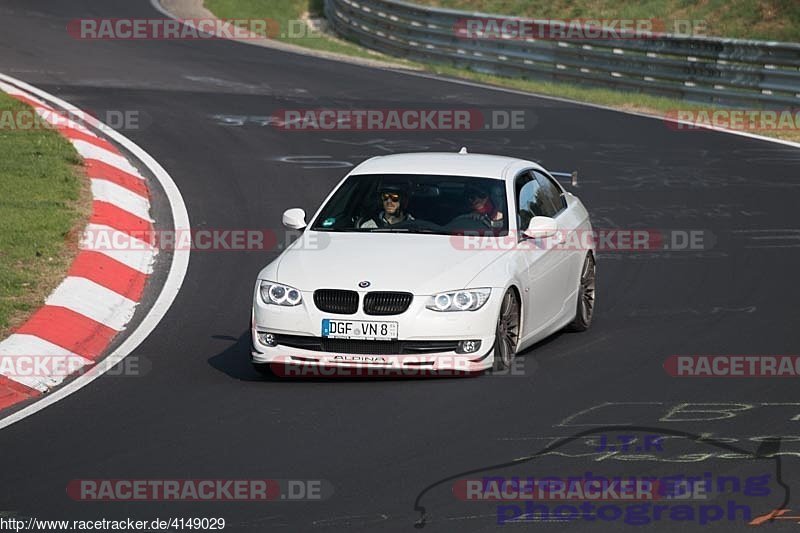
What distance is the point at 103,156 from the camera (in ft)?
58.5

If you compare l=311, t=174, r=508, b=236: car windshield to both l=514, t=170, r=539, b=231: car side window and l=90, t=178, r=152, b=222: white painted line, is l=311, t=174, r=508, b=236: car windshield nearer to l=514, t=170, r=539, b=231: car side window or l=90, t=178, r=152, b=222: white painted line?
l=514, t=170, r=539, b=231: car side window

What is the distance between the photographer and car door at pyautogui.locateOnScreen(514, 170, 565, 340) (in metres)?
10.9

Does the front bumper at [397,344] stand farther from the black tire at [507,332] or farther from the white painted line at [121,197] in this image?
the white painted line at [121,197]

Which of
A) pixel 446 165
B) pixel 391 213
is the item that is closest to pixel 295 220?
pixel 391 213

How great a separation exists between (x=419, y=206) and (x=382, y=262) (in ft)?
3.45

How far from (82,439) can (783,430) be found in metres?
4.16

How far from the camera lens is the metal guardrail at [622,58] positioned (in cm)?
2466

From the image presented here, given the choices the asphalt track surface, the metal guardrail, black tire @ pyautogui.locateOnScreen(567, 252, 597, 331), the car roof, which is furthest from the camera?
the metal guardrail

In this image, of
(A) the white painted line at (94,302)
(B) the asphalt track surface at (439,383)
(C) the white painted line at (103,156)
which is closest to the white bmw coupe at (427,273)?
(B) the asphalt track surface at (439,383)

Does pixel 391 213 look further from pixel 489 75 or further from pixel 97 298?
pixel 489 75

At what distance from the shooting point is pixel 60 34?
3066cm

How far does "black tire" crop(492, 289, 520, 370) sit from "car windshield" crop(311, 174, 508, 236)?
0.72 metres

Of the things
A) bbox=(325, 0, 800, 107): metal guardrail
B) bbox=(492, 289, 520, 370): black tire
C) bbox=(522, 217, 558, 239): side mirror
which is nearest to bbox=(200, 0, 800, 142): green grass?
bbox=(325, 0, 800, 107): metal guardrail

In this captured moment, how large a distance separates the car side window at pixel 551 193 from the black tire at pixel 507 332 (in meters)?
1.70
